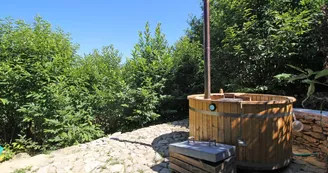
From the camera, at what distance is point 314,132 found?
12.2 feet

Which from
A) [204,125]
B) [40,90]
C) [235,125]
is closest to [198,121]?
[204,125]

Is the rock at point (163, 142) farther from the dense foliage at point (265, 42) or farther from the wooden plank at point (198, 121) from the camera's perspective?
the dense foliage at point (265, 42)

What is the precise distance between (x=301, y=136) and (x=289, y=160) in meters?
1.37

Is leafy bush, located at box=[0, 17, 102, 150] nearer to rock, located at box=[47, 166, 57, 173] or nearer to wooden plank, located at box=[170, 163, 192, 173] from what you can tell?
rock, located at box=[47, 166, 57, 173]

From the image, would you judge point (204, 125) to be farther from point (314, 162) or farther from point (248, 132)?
point (314, 162)

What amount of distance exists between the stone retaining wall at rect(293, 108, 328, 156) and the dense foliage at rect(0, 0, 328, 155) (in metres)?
1.38

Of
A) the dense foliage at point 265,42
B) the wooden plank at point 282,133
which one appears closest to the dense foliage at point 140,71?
the dense foliage at point 265,42

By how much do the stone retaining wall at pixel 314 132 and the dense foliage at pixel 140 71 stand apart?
1.38 m

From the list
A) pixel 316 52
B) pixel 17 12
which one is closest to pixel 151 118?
pixel 316 52

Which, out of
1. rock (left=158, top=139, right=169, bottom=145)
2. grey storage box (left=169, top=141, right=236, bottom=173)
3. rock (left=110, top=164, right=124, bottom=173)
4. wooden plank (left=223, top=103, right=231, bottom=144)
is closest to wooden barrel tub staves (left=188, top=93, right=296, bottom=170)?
wooden plank (left=223, top=103, right=231, bottom=144)

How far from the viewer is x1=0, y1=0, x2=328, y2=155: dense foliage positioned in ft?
16.7

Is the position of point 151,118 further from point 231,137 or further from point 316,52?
point 316,52

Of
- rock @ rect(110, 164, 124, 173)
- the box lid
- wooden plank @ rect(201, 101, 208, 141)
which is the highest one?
wooden plank @ rect(201, 101, 208, 141)

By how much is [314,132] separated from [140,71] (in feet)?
15.9
